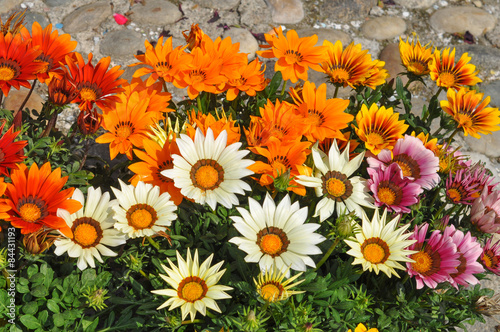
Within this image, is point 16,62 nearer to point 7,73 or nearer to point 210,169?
point 7,73

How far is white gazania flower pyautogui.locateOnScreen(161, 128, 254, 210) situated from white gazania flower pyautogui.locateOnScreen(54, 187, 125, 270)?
235mm

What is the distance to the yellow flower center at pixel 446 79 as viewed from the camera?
6.19 ft

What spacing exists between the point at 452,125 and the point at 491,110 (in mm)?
190

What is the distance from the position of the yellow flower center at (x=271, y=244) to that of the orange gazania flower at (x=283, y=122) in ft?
1.09

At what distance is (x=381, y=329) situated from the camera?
59.8 inches

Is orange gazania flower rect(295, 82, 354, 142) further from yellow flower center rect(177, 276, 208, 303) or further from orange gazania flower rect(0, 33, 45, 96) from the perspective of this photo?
orange gazania flower rect(0, 33, 45, 96)

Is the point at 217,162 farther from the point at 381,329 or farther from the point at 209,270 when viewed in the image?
the point at 381,329

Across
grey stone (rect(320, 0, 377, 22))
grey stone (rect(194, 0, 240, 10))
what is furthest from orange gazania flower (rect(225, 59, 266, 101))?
grey stone (rect(320, 0, 377, 22))

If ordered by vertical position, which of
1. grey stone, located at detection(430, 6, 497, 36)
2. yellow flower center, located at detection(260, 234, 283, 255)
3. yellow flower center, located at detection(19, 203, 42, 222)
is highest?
yellow flower center, located at detection(19, 203, 42, 222)

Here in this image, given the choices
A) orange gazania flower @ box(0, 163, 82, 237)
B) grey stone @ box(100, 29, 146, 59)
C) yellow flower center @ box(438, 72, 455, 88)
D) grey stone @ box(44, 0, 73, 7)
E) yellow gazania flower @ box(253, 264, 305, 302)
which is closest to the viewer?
yellow gazania flower @ box(253, 264, 305, 302)

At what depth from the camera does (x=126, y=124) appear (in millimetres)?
1585

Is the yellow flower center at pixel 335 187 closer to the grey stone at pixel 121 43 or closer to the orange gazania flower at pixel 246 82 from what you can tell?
the orange gazania flower at pixel 246 82

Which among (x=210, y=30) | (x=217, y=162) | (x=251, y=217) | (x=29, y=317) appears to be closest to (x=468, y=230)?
(x=251, y=217)

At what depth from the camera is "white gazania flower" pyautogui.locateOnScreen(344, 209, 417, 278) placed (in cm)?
131
